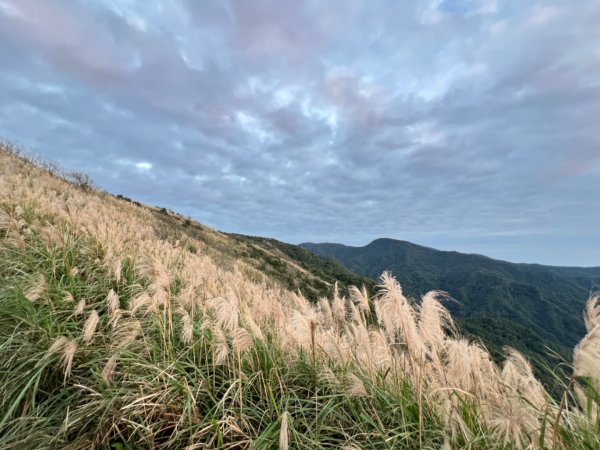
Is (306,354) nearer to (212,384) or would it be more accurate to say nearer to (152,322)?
(212,384)

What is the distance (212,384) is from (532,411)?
128 inches

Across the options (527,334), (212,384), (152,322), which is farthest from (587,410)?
(527,334)

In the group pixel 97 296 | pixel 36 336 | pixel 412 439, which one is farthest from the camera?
pixel 97 296

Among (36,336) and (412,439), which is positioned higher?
(36,336)

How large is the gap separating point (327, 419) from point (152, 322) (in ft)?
9.53

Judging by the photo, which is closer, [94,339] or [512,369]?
[512,369]

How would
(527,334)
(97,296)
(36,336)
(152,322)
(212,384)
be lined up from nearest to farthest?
(212,384) → (36,336) → (152,322) → (97,296) → (527,334)

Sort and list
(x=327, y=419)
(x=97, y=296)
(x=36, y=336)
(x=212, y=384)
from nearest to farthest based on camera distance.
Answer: (x=327, y=419), (x=212, y=384), (x=36, y=336), (x=97, y=296)

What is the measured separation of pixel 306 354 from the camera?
4.34m

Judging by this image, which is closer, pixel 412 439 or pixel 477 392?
pixel 412 439

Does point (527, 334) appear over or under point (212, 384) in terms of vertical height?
under

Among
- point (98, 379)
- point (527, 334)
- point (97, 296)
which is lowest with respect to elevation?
point (527, 334)

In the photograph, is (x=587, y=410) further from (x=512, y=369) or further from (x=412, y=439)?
(x=412, y=439)

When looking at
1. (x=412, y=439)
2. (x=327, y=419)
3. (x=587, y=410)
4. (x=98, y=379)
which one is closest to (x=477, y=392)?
(x=587, y=410)
